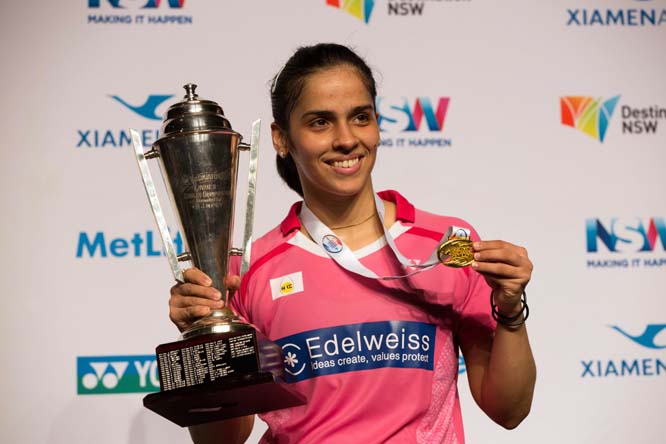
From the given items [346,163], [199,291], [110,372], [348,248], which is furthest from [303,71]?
[110,372]

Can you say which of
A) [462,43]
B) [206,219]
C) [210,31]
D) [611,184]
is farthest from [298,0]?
[206,219]

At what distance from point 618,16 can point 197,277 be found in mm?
1828

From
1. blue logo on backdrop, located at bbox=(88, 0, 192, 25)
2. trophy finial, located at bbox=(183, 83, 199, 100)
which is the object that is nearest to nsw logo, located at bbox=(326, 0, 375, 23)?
blue logo on backdrop, located at bbox=(88, 0, 192, 25)

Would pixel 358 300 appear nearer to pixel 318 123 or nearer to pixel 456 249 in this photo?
pixel 456 249

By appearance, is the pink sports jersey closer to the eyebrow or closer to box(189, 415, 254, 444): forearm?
box(189, 415, 254, 444): forearm

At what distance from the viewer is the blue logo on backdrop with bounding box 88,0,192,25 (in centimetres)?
260

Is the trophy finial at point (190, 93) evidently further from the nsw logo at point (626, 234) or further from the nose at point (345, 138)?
the nsw logo at point (626, 234)

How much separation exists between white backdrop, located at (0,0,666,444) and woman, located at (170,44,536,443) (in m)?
0.96

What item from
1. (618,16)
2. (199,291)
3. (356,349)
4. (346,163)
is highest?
(618,16)

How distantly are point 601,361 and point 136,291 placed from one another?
137 cm

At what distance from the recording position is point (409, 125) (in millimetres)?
2582

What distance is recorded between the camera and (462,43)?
2.63 m

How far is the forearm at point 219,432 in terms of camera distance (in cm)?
156

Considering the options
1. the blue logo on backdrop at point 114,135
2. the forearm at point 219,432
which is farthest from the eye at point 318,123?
the blue logo on backdrop at point 114,135
